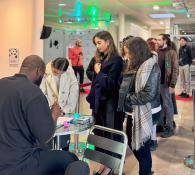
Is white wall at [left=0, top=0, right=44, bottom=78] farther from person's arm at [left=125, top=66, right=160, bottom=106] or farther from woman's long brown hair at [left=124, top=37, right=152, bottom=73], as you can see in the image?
person's arm at [left=125, top=66, right=160, bottom=106]

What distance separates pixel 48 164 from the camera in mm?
1822

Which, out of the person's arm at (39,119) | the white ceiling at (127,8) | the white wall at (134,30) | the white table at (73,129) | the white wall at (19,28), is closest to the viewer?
the person's arm at (39,119)

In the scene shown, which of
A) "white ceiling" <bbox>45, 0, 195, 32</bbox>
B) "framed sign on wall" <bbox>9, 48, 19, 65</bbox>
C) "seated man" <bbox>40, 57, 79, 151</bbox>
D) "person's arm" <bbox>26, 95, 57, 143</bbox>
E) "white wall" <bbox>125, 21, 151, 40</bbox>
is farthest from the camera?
"white wall" <bbox>125, 21, 151, 40</bbox>

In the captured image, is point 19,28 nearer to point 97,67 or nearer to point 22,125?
point 97,67

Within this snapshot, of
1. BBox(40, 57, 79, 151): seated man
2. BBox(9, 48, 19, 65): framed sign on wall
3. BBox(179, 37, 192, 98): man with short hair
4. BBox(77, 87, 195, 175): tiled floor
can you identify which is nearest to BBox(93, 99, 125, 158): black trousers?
BBox(40, 57, 79, 151): seated man

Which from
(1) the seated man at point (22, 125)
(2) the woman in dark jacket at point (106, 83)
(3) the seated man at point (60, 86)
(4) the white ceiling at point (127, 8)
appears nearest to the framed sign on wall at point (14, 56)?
(3) the seated man at point (60, 86)

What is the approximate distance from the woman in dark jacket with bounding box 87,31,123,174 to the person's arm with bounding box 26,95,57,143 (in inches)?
51.4

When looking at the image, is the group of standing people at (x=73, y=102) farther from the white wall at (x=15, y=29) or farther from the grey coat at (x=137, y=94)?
the white wall at (x=15, y=29)

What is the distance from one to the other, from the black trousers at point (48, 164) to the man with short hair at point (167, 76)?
2.99 metres

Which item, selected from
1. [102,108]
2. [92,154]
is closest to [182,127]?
[102,108]

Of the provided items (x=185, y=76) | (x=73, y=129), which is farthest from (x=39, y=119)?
(x=185, y=76)

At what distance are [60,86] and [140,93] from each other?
944 mm

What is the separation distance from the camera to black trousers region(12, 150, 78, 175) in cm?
175

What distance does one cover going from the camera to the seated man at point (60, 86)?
3281mm
